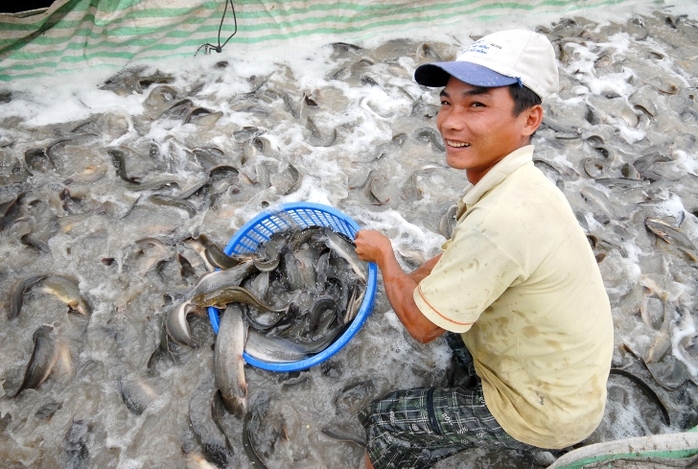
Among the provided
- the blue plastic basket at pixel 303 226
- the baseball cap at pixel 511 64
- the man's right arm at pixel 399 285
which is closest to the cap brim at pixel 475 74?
the baseball cap at pixel 511 64

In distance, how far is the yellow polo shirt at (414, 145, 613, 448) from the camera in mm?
1525

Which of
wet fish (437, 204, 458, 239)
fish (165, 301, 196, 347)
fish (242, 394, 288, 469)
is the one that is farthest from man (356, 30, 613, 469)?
wet fish (437, 204, 458, 239)

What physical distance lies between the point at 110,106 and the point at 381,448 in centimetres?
372

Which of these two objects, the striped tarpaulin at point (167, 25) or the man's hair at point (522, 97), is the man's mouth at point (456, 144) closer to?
the man's hair at point (522, 97)

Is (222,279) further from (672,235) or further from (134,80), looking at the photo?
(672,235)

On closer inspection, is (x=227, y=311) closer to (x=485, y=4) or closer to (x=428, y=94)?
(x=428, y=94)

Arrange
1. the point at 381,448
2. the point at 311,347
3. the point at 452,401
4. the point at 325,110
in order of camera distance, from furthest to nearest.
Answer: the point at 325,110 → the point at 311,347 → the point at 381,448 → the point at 452,401

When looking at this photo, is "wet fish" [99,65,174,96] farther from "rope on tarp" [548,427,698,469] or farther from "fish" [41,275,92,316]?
"rope on tarp" [548,427,698,469]

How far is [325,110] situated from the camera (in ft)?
14.3

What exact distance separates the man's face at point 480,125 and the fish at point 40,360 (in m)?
2.47

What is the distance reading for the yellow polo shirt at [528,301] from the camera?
5.00ft

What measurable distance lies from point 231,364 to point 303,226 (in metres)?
1.07

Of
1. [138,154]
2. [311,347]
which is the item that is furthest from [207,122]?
[311,347]

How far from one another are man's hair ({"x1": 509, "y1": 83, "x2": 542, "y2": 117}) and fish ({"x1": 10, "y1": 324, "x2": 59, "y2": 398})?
275cm
